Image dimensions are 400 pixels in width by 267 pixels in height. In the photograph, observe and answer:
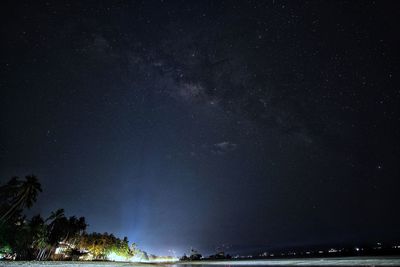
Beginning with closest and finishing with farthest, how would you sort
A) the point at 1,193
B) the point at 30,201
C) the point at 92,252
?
the point at 1,193 < the point at 30,201 < the point at 92,252

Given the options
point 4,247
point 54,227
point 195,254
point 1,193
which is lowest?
point 4,247

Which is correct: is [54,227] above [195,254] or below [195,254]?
below

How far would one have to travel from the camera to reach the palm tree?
55.9m

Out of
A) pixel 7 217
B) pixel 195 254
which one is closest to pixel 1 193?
pixel 7 217

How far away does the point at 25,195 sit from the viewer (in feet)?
202

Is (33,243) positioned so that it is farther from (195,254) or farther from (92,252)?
(195,254)

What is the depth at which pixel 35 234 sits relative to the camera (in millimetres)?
78625

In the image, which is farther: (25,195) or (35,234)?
(35,234)

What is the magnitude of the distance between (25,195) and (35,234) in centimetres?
2250

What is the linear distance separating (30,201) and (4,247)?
31.0ft

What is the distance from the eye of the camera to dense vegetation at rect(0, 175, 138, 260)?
57531mm

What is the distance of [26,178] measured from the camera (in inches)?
2616

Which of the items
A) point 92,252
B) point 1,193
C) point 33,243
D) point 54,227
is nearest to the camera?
point 1,193

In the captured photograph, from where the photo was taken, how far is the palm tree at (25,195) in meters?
55.9
